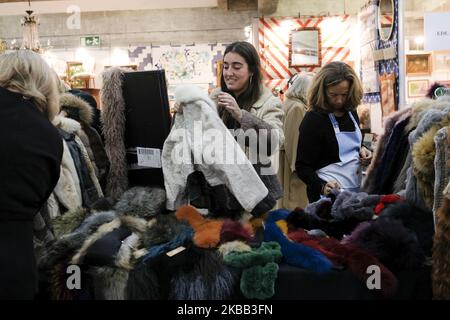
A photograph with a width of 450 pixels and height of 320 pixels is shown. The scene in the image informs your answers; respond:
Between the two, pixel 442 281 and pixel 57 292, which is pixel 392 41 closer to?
pixel 442 281

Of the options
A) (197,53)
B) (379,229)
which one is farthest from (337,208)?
(197,53)

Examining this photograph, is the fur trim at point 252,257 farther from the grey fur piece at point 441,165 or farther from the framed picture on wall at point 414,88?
the framed picture on wall at point 414,88

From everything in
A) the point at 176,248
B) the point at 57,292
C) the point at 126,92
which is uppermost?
the point at 126,92

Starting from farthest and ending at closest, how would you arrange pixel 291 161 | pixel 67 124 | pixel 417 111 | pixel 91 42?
pixel 91 42, pixel 291 161, pixel 67 124, pixel 417 111

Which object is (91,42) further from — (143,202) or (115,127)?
(143,202)

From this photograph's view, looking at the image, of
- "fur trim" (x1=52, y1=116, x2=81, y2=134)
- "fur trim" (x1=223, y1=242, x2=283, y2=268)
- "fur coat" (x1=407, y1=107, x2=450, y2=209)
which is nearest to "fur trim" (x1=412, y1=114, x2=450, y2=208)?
"fur coat" (x1=407, y1=107, x2=450, y2=209)

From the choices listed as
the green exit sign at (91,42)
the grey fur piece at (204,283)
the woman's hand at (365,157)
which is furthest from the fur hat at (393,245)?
the green exit sign at (91,42)

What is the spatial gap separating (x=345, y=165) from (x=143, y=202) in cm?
121

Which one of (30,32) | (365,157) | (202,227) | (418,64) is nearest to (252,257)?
(202,227)

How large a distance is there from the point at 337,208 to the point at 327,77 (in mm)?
923

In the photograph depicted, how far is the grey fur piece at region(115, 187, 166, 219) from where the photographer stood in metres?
1.78

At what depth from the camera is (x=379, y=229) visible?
1530mm

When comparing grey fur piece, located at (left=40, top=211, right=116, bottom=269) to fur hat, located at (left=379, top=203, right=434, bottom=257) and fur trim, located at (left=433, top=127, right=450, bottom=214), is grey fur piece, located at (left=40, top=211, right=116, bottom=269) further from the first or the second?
fur trim, located at (left=433, top=127, right=450, bottom=214)

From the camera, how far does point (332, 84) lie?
97.3 inches
